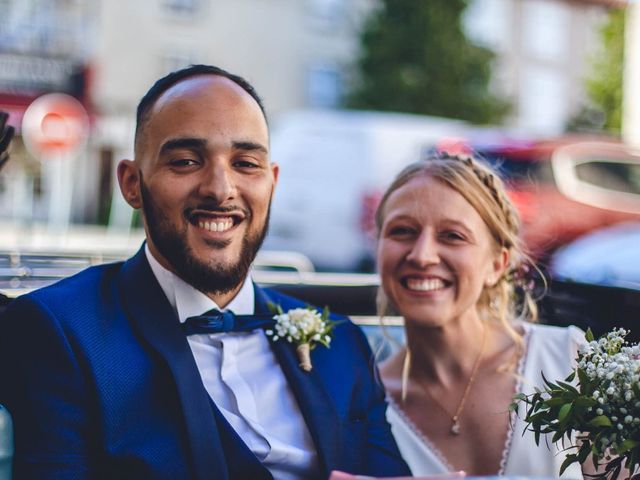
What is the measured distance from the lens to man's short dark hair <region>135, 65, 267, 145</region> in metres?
2.55

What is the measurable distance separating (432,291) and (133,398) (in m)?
1.12

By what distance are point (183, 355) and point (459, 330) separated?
116cm

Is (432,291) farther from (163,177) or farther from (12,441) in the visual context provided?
(12,441)

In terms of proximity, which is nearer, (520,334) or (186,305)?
(186,305)

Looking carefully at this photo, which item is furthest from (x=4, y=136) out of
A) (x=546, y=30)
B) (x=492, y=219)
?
(x=546, y=30)

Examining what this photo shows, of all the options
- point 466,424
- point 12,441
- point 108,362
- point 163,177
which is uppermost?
point 163,177

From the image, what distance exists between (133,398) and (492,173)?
5.19ft

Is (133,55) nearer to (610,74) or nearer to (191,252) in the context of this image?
(610,74)

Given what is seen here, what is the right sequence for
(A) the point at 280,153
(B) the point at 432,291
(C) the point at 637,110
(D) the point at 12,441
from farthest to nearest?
1. (C) the point at 637,110
2. (A) the point at 280,153
3. (B) the point at 432,291
4. (D) the point at 12,441

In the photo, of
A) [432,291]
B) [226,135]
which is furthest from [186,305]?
[432,291]

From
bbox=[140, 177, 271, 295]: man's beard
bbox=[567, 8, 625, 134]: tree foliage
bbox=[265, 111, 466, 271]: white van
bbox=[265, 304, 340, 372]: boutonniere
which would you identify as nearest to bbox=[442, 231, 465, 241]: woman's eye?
bbox=[265, 304, 340, 372]: boutonniere

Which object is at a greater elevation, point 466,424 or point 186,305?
point 186,305

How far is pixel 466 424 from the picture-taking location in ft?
10.3

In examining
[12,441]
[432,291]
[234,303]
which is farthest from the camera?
[432,291]
